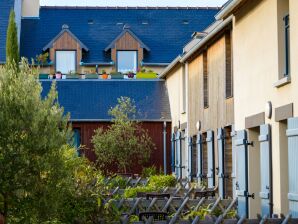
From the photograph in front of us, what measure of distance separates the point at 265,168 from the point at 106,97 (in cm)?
2157

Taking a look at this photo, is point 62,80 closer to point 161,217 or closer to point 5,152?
Answer: point 161,217

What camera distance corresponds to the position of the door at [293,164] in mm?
15266

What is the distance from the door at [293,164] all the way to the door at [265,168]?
156cm

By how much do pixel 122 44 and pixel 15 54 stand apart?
7.85 metres

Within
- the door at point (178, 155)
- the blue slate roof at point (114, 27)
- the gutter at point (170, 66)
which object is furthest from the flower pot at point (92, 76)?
the door at point (178, 155)

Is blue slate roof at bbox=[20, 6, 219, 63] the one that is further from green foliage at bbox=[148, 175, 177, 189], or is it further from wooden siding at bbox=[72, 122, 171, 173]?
green foliage at bbox=[148, 175, 177, 189]

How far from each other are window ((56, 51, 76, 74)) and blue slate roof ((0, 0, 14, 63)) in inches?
106

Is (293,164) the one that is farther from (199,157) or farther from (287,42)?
(199,157)

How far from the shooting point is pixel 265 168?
17.5 metres

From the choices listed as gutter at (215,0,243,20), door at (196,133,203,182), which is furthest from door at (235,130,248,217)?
door at (196,133,203,182)

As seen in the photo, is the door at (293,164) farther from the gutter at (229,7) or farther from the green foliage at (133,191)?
the green foliage at (133,191)

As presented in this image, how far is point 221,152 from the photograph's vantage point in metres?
23.1

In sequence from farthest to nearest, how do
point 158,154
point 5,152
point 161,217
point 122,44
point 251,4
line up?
1. point 122,44
2. point 158,154
3. point 251,4
4. point 161,217
5. point 5,152

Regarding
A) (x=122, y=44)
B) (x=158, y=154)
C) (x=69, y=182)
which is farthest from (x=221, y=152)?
(x=122, y=44)
